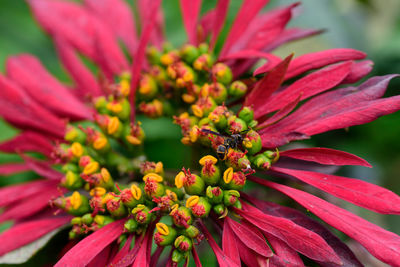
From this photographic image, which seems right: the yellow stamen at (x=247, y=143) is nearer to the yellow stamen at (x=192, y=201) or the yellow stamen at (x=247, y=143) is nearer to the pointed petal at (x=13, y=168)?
the yellow stamen at (x=192, y=201)

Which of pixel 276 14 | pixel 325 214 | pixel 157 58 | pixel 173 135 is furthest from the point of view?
pixel 173 135

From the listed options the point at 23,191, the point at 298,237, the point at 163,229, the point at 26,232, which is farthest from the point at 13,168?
the point at 298,237

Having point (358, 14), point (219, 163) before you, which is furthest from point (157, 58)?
point (358, 14)

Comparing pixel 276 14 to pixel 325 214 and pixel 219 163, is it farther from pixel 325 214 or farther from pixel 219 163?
pixel 325 214

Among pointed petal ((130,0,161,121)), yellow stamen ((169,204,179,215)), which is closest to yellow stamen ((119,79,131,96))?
pointed petal ((130,0,161,121))

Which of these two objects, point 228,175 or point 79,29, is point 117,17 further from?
point 228,175

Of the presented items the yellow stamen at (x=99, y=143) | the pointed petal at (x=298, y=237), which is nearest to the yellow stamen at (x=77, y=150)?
the yellow stamen at (x=99, y=143)
